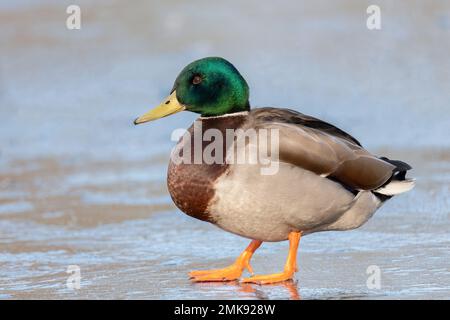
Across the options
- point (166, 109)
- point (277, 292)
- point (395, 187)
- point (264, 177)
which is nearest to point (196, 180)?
point (264, 177)

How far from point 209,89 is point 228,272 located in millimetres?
928

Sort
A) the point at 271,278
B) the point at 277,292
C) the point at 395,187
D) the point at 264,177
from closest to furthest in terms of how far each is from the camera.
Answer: the point at 277,292
the point at 264,177
the point at 271,278
the point at 395,187

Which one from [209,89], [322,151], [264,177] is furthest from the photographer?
[209,89]

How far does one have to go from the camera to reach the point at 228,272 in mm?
5480

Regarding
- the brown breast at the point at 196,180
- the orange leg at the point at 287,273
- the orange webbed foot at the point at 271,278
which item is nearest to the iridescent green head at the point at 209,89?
the brown breast at the point at 196,180

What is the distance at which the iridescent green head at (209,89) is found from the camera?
5543 millimetres

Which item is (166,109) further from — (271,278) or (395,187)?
(395,187)

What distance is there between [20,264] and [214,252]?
108cm

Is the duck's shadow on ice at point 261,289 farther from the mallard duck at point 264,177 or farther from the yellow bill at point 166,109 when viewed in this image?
the yellow bill at point 166,109

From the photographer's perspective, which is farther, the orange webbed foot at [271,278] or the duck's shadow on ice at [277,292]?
the orange webbed foot at [271,278]

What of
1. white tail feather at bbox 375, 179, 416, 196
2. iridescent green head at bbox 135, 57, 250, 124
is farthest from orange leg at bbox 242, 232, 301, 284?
iridescent green head at bbox 135, 57, 250, 124

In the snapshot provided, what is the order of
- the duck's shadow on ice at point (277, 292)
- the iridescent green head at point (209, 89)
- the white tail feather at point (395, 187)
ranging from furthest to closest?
the white tail feather at point (395, 187) → the iridescent green head at point (209, 89) → the duck's shadow on ice at point (277, 292)

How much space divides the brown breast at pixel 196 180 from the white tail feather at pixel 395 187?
869 millimetres
